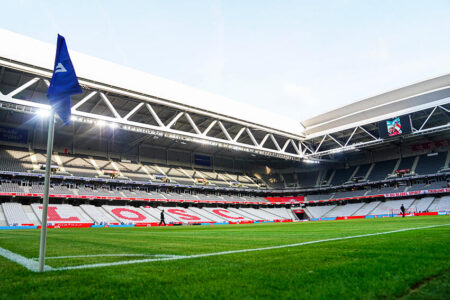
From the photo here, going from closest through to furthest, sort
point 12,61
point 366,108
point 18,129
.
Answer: point 12,61 → point 18,129 → point 366,108

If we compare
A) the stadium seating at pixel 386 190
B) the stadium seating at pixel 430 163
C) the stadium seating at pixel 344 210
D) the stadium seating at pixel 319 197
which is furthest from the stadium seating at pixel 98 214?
the stadium seating at pixel 430 163

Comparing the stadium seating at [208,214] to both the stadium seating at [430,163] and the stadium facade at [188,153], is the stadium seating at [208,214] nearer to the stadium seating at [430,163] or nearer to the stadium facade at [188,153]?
the stadium facade at [188,153]

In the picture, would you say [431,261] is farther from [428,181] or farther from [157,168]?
[428,181]

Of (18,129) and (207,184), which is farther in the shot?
(207,184)

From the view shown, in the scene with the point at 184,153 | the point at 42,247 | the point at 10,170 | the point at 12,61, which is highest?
the point at 12,61

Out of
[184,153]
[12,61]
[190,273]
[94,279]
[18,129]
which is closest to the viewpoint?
[94,279]

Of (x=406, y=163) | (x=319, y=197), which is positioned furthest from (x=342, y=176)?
(x=406, y=163)

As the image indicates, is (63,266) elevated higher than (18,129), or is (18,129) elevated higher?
(18,129)

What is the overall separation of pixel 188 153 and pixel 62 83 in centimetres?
5363

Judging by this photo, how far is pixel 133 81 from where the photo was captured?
33.8 metres

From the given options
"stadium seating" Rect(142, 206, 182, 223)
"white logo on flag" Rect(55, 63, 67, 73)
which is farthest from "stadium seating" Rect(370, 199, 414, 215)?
"white logo on flag" Rect(55, 63, 67, 73)

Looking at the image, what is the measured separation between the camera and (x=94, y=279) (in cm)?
337

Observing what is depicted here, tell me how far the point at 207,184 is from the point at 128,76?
82.9ft

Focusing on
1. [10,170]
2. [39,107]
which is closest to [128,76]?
[39,107]
